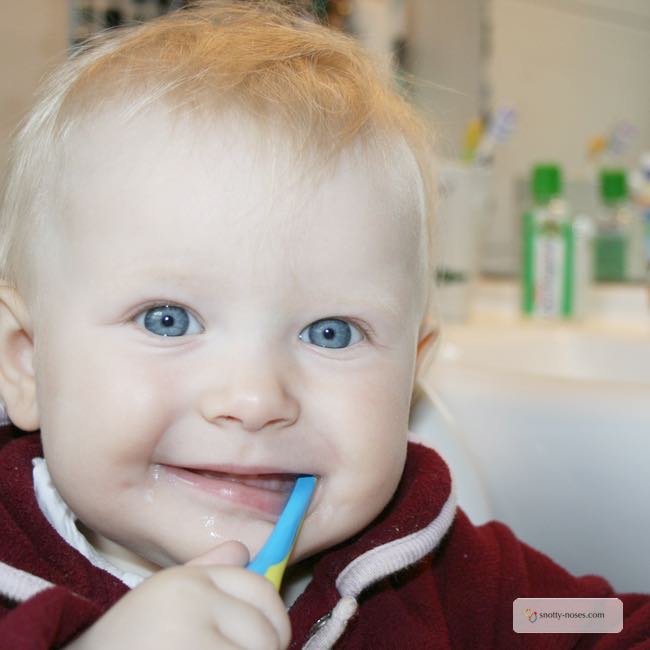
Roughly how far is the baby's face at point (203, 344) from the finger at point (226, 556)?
5cm

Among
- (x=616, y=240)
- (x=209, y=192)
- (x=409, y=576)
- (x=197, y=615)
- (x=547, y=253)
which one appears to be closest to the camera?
(x=197, y=615)

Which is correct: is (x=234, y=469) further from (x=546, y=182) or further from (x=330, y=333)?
(x=546, y=182)

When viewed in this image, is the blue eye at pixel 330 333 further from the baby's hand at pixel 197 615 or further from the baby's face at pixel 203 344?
the baby's hand at pixel 197 615

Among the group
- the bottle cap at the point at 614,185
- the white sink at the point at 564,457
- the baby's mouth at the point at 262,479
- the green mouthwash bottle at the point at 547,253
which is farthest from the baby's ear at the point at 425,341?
the bottle cap at the point at 614,185

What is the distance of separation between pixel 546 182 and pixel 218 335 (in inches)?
35.7

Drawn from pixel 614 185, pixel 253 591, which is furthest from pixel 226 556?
pixel 614 185

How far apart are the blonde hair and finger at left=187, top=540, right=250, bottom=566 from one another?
0.22m

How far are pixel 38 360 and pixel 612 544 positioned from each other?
0.40 m

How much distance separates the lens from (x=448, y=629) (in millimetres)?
542

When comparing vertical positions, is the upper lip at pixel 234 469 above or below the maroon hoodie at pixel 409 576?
above

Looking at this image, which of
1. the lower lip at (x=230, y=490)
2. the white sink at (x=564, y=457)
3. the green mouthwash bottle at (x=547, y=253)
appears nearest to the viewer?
the lower lip at (x=230, y=490)

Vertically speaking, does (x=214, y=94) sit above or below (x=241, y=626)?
above

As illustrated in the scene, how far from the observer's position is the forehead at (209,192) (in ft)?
1.47

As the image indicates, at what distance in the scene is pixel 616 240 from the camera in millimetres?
1335
